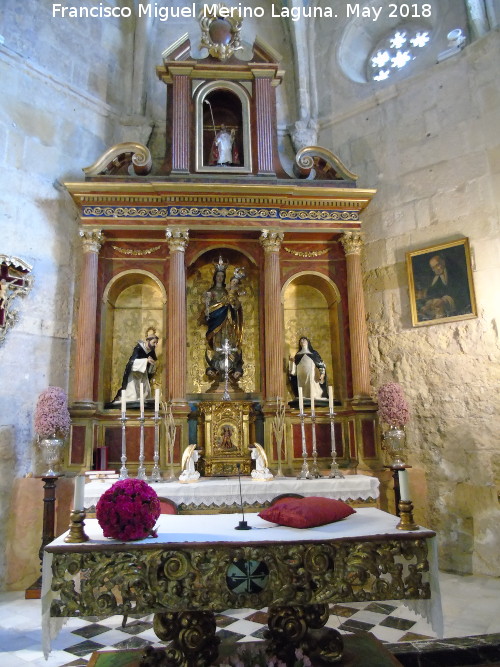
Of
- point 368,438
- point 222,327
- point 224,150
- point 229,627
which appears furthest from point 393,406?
point 224,150

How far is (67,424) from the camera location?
682 centimetres

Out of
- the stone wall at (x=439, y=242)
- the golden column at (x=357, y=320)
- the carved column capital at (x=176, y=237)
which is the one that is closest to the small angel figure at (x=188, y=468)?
the golden column at (x=357, y=320)

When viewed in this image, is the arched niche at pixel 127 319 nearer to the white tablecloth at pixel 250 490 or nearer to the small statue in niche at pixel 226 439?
the small statue in niche at pixel 226 439

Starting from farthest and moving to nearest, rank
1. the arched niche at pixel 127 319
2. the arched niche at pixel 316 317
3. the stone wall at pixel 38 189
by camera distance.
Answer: the arched niche at pixel 316 317 < the arched niche at pixel 127 319 < the stone wall at pixel 38 189

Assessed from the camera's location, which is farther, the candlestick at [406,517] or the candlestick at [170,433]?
the candlestick at [170,433]

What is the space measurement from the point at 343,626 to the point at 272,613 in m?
1.54

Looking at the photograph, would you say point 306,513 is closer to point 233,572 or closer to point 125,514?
point 233,572

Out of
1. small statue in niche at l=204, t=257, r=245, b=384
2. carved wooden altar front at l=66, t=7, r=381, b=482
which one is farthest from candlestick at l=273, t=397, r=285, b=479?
small statue in niche at l=204, t=257, r=245, b=384

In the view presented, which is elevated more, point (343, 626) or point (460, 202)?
point (460, 202)

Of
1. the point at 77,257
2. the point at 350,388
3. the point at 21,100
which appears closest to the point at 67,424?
the point at 77,257

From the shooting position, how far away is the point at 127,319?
848 cm

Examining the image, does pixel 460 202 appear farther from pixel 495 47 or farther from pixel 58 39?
pixel 58 39

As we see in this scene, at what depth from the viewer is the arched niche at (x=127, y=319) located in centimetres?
798

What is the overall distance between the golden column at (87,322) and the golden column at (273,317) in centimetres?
241
